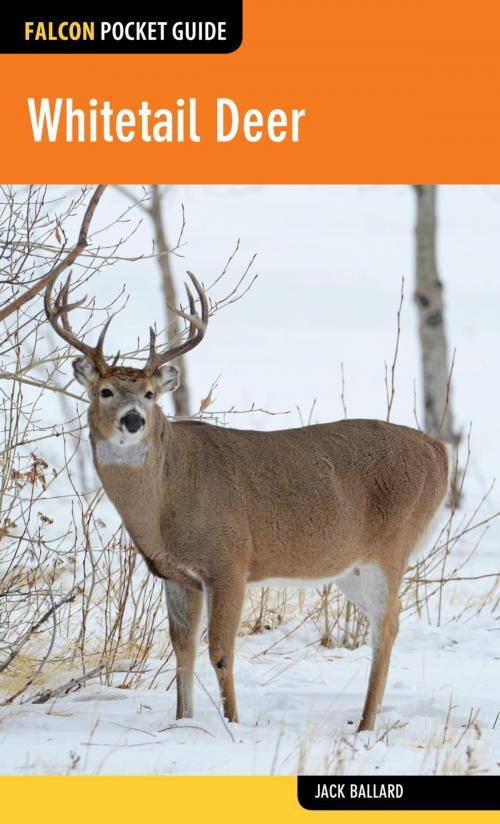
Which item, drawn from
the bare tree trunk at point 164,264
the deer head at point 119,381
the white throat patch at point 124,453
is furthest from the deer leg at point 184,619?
the bare tree trunk at point 164,264

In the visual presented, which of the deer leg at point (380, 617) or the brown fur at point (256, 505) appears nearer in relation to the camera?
the brown fur at point (256, 505)

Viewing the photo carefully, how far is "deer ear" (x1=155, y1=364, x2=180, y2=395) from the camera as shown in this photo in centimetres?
665

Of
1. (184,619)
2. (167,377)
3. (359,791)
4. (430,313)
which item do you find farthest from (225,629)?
(430,313)

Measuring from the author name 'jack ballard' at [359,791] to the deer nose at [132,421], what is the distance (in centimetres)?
239

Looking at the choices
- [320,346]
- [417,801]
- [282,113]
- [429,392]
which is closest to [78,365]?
[282,113]

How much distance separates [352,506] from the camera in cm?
710

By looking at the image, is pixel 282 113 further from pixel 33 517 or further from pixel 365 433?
pixel 33 517

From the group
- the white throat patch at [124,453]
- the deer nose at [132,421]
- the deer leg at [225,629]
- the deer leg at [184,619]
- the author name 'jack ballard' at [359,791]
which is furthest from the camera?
the deer leg at [184,619]

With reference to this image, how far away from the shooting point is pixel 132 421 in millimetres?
6340

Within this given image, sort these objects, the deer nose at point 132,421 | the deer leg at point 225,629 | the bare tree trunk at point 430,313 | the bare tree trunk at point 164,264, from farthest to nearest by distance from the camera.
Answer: the bare tree trunk at point 430,313
the bare tree trunk at point 164,264
the deer leg at point 225,629
the deer nose at point 132,421

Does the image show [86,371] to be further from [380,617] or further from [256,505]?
[380,617]

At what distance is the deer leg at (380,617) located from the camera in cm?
691

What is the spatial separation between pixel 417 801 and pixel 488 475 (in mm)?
16627

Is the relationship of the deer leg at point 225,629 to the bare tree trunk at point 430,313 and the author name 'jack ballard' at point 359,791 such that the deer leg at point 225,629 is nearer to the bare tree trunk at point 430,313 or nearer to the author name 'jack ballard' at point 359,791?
the author name 'jack ballard' at point 359,791
